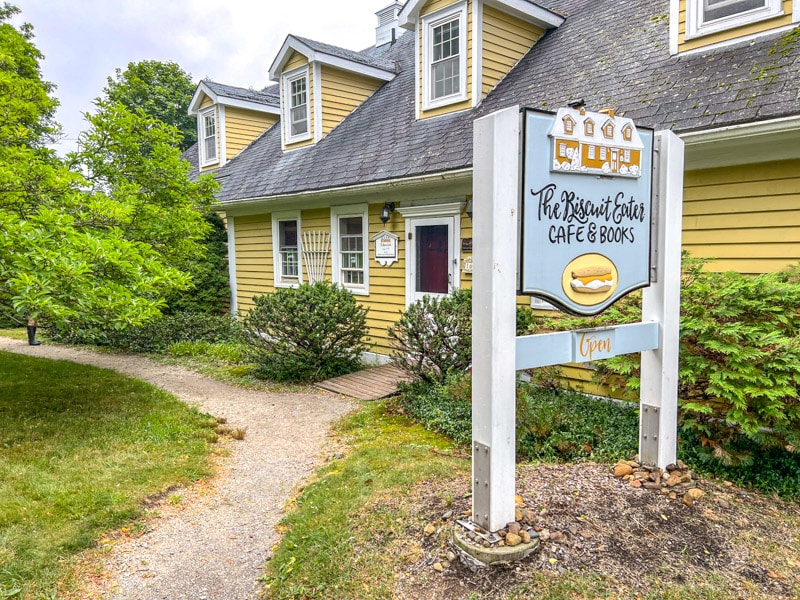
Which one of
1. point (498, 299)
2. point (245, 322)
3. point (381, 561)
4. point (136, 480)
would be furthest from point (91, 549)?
point (245, 322)

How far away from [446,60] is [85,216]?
19.2 feet

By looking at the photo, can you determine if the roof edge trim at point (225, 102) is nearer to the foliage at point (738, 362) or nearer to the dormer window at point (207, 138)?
the dormer window at point (207, 138)

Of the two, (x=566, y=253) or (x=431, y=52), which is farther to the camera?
(x=431, y=52)

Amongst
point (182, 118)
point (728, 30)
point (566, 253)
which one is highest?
point (182, 118)

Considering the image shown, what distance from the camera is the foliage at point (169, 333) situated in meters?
11.3

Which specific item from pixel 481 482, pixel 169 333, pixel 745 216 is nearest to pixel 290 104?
pixel 169 333

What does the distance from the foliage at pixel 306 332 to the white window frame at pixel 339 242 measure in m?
1.03

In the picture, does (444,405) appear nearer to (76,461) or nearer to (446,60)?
(76,461)

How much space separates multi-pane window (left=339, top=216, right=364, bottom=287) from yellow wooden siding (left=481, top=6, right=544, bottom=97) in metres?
3.09

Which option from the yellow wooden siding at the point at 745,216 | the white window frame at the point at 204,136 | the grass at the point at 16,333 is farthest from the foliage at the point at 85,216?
the grass at the point at 16,333

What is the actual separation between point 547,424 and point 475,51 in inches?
230

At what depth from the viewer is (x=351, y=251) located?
9633 mm

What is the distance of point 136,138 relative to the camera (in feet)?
24.0

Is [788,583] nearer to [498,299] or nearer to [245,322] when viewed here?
[498,299]
